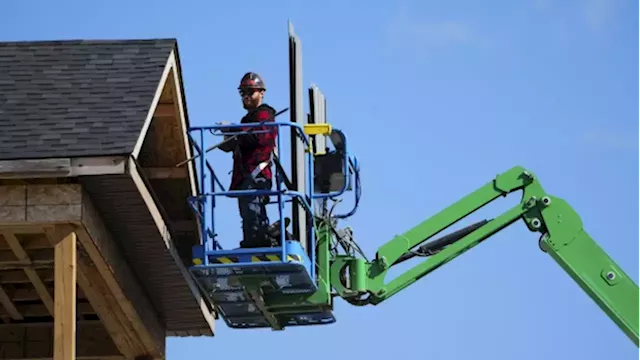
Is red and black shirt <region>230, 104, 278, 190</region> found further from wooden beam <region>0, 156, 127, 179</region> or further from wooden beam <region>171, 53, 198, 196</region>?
wooden beam <region>0, 156, 127, 179</region>

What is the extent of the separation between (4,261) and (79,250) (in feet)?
5.04

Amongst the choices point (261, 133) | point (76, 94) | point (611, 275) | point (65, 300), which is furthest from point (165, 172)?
point (611, 275)

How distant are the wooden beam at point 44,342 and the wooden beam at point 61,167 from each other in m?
4.96

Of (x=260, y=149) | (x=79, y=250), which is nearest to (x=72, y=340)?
(x=79, y=250)

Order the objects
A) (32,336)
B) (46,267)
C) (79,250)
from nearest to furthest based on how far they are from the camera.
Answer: (79,250)
(46,267)
(32,336)

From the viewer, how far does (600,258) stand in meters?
19.5

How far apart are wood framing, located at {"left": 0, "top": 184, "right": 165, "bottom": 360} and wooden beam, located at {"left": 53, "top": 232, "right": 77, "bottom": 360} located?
0.4 inches

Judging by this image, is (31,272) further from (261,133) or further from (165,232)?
(261,133)

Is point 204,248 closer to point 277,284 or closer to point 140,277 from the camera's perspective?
point 277,284

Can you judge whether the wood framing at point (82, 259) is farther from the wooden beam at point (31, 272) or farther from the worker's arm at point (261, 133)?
the worker's arm at point (261, 133)

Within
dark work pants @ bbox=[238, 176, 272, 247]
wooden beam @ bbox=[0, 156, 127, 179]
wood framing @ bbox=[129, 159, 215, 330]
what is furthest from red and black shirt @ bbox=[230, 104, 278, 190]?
wooden beam @ bbox=[0, 156, 127, 179]

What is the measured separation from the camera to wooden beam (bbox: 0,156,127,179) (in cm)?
1841

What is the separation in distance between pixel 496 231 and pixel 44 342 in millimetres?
6589

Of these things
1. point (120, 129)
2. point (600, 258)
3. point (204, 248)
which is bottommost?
point (600, 258)
